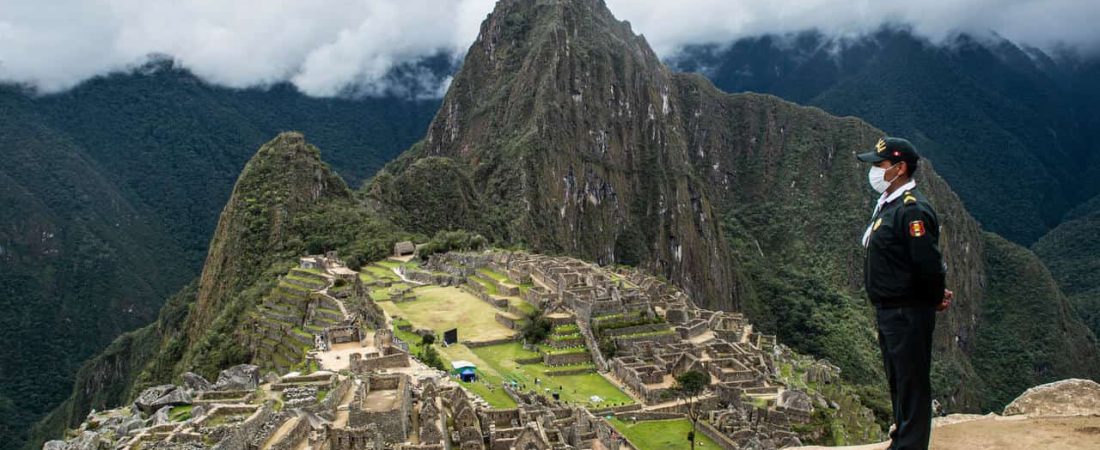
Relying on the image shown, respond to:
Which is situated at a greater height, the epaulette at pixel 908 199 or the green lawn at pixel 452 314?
the epaulette at pixel 908 199

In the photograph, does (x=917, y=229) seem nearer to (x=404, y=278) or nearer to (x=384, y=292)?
(x=384, y=292)

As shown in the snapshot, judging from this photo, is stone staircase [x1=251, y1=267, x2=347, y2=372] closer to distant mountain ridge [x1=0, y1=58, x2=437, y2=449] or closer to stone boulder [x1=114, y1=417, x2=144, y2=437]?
stone boulder [x1=114, y1=417, x2=144, y2=437]

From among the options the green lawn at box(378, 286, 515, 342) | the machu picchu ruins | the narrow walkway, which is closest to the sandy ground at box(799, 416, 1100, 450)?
the machu picchu ruins

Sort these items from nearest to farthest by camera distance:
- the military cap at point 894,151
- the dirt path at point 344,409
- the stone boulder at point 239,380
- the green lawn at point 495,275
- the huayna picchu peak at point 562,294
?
the military cap at point 894,151, the dirt path at point 344,409, the huayna picchu peak at point 562,294, the stone boulder at point 239,380, the green lawn at point 495,275

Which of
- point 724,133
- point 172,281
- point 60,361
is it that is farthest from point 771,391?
point 724,133

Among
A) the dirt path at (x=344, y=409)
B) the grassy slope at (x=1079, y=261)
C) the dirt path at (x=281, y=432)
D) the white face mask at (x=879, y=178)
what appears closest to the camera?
the white face mask at (x=879, y=178)

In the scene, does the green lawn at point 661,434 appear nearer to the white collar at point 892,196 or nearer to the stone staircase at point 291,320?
the stone staircase at point 291,320

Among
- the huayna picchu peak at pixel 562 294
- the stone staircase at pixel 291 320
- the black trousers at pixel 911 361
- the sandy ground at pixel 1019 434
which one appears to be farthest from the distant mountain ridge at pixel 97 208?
the black trousers at pixel 911 361
